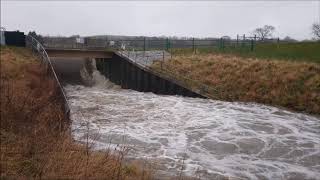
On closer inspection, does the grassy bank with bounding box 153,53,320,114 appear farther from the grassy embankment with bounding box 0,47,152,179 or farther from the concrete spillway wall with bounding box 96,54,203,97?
the grassy embankment with bounding box 0,47,152,179

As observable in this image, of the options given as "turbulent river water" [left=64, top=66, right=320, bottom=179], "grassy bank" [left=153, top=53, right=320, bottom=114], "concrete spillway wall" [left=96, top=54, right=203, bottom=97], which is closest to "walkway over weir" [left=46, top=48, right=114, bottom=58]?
"concrete spillway wall" [left=96, top=54, right=203, bottom=97]

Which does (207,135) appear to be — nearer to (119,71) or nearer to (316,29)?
(119,71)

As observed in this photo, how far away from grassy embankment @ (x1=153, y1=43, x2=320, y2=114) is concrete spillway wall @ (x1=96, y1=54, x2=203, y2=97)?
94 cm

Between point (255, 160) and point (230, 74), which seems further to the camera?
point (230, 74)

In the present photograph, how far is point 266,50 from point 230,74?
10890 mm

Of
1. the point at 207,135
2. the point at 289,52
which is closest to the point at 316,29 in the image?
the point at 289,52

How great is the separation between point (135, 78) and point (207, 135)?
20075mm

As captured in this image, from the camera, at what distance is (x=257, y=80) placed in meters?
30.6

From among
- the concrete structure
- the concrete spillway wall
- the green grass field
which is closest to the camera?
the concrete spillway wall

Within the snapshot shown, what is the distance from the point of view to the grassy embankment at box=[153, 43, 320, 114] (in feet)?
89.5

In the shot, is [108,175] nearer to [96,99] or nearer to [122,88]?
[96,99]

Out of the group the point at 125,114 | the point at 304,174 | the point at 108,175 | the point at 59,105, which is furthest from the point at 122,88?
the point at 108,175

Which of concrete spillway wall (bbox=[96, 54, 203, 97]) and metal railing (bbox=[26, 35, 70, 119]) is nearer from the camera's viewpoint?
metal railing (bbox=[26, 35, 70, 119])

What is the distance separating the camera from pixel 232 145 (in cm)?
1841
